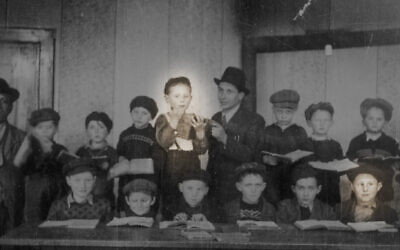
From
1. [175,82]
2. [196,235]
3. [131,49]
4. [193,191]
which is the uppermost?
[131,49]

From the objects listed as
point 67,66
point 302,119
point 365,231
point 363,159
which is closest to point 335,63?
point 302,119

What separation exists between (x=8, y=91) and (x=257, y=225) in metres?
1.15

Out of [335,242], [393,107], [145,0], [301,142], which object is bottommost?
[335,242]

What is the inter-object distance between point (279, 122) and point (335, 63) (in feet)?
1.12

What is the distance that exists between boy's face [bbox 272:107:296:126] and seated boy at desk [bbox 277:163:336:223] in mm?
195

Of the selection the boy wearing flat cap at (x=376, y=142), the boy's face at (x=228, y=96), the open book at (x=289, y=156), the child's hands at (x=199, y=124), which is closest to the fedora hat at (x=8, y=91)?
the child's hands at (x=199, y=124)

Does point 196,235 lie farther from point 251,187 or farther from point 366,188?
point 366,188

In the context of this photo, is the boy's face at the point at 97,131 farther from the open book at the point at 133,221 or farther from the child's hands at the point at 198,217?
the child's hands at the point at 198,217

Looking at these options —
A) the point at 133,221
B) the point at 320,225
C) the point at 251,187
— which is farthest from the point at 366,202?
the point at 133,221

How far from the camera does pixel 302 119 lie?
7.22ft

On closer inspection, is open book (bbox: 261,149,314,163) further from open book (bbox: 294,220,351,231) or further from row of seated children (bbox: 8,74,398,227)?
open book (bbox: 294,220,351,231)

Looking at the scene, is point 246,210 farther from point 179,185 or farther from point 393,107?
point 393,107

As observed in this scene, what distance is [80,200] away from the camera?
2.11m

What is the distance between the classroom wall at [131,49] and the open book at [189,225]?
48 centimetres
